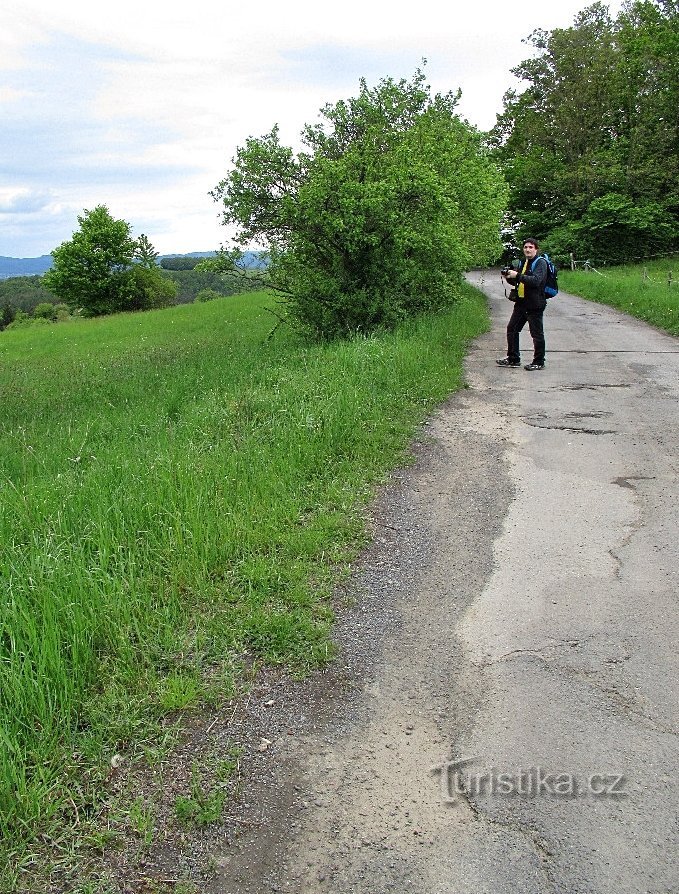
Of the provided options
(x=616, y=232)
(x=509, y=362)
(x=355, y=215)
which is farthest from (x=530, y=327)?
(x=616, y=232)

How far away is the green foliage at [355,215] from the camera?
37.9 ft

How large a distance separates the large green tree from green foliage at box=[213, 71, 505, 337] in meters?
47.6

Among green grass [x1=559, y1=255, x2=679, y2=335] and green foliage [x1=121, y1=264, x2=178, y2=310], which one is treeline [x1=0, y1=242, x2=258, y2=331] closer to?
green foliage [x1=121, y1=264, x2=178, y2=310]

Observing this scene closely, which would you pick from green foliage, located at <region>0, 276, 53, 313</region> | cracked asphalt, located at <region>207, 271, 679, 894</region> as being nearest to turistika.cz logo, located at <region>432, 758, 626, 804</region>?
cracked asphalt, located at <region>207, 271, 679, 894</region>

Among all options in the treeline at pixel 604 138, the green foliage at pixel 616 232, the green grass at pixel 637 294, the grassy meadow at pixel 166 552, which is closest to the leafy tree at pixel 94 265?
the treeline at pixel 604 138

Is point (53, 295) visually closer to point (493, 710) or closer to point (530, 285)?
point (530, 285)

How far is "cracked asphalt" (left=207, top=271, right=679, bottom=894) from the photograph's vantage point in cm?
232

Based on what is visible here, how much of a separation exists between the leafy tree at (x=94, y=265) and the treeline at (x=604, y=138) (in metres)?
32.9

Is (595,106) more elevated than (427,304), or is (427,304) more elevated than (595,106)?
(595,106)

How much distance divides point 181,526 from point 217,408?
3.45 m

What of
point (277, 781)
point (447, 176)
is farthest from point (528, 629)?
point (447, 176)

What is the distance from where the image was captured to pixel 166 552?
420 cm

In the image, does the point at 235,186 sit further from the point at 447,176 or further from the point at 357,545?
the point at 357,545

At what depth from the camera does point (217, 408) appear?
7.67 meters
